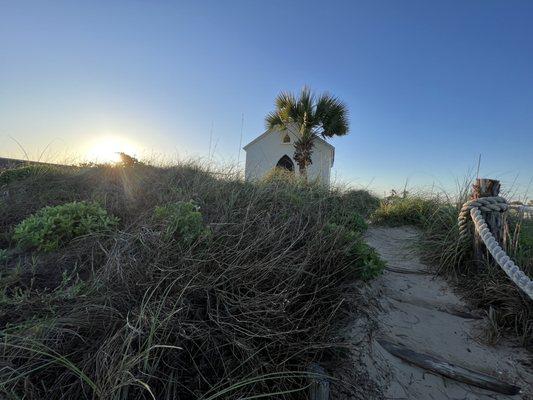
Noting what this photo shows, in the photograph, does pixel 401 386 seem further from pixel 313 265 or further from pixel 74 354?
pixel 74 354

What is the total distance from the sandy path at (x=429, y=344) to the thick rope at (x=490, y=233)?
585 mm

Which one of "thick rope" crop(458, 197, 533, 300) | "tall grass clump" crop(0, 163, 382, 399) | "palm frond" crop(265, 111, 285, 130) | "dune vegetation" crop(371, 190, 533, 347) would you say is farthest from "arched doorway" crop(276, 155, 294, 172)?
"tall grass clump" crop(0, 163, 382, 399)

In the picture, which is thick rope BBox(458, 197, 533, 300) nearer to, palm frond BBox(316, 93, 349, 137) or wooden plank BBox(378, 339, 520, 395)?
wooden plank BBox(378, 339, 520, 395)

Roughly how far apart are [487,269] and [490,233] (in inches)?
16.9

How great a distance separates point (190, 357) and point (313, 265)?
1.18 metres

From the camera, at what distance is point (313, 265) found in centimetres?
247

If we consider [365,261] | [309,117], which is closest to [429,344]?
[365,261]

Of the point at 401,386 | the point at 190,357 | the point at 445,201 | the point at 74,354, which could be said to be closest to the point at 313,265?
the point at 401,386

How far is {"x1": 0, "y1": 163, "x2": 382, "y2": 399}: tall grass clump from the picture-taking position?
4.91ft

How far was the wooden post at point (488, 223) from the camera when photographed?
313cm

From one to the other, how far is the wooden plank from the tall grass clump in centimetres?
50

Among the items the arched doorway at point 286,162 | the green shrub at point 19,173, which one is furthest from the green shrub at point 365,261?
the arched doorway at point 286,162

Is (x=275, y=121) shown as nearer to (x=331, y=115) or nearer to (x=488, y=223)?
(x=331, y=115)

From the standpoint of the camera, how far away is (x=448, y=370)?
211cm
